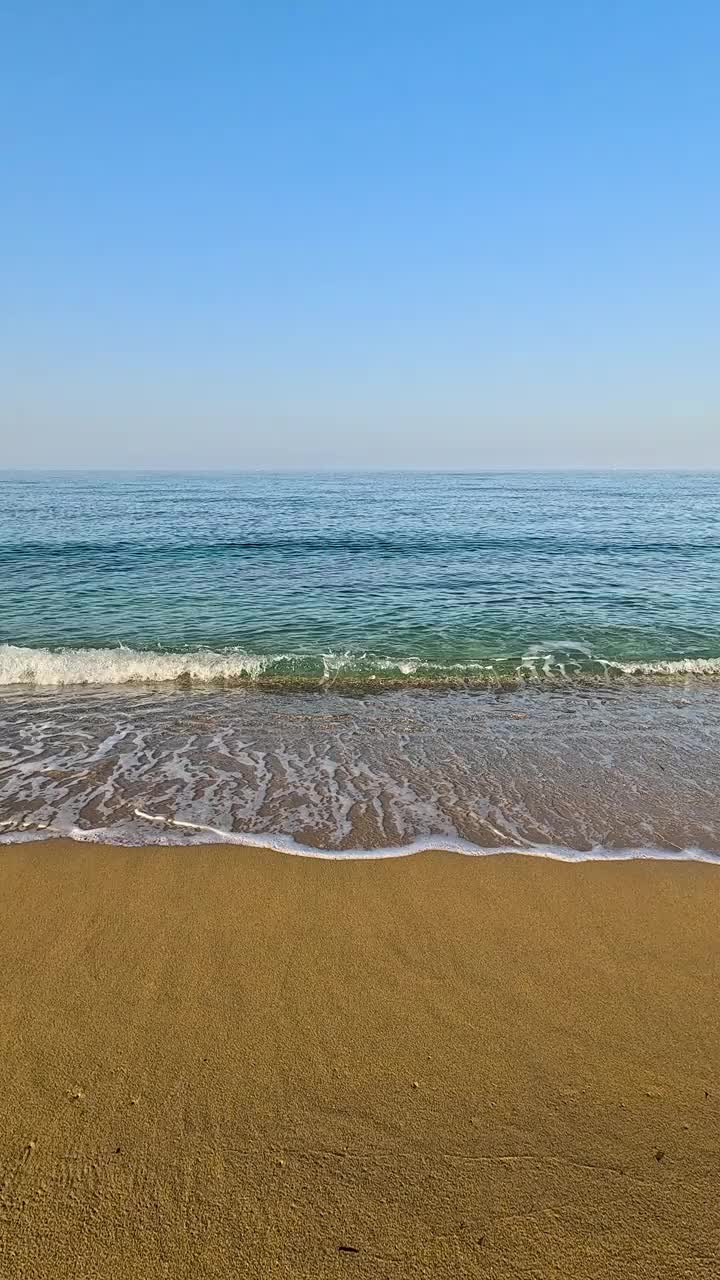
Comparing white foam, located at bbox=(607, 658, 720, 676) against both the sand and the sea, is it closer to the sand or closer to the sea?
the sea

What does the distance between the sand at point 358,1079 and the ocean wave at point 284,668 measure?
6638 millimetres

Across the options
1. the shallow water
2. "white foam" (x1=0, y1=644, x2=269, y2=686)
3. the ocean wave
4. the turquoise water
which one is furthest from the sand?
the turquoise water

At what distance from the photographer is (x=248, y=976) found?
395cm

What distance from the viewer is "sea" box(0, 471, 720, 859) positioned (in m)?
6.36

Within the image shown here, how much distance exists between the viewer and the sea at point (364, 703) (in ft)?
20.9

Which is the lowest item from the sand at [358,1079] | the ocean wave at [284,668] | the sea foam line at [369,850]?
the ocean wave at [284,668]

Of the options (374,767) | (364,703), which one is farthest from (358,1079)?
(364,703)

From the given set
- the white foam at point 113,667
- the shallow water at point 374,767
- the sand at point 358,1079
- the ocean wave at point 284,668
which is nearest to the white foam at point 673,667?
the ocean wave at point 284,668

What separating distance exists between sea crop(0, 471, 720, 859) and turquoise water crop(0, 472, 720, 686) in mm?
101

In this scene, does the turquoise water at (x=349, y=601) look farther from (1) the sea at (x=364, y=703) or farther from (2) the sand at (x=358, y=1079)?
(2) the sand at (x=358, y=1079)

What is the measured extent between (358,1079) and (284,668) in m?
9.10

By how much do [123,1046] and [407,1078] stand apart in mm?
1512

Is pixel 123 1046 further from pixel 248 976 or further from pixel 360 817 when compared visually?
pixel 360 817

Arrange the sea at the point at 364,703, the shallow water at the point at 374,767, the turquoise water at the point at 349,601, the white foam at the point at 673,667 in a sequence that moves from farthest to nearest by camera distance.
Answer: the turquoise water at the point at 349,601 < the white foam at the point at 673,667 < the sea at the point at 364,703 < the shallow water at the point at 374,767
